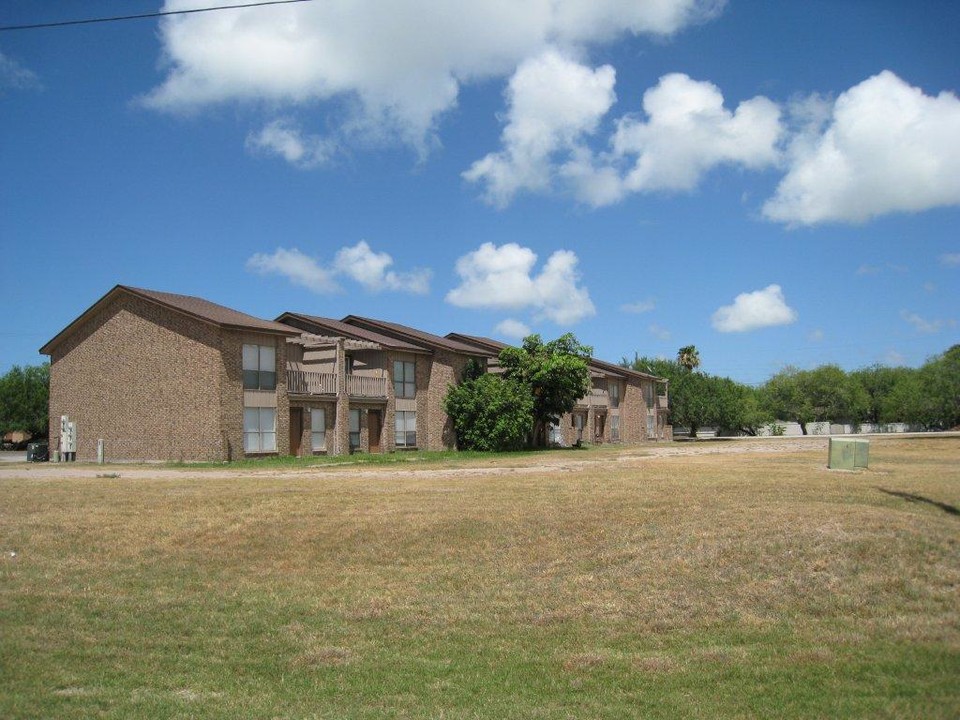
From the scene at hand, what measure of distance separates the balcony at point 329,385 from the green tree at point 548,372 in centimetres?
908

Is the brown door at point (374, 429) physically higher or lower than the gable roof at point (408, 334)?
lower

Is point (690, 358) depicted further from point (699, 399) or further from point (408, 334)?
point (408, 334)

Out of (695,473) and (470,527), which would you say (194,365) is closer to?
(695,473)

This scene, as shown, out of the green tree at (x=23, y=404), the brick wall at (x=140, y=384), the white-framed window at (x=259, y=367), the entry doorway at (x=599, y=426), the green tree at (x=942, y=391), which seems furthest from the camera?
the green tree at (x=942, y=391)

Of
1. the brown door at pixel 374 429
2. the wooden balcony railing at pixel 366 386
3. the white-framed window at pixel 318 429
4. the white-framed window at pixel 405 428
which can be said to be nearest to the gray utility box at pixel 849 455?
the white-framed window at pixel 318 429

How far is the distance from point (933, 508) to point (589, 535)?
6.58 metres

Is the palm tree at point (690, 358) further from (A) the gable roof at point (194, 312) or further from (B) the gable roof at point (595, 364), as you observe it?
(A) the gable roof at point (194, 312)

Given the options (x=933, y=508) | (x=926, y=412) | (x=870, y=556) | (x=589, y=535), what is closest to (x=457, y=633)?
(x=589, y=535)

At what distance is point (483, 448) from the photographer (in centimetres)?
5103

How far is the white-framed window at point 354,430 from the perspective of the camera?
1848 inches

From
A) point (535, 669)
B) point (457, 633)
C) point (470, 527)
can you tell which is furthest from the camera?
point (470, 527)

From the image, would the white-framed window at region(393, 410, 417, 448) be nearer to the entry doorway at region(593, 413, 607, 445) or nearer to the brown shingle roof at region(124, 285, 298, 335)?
the brown shingle roof at region(124, 285, 298, 335)

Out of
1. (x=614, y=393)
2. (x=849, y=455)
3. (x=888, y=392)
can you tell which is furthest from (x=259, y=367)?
(x=888, y=392)

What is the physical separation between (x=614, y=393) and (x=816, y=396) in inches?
2100
